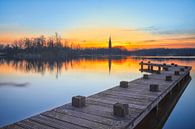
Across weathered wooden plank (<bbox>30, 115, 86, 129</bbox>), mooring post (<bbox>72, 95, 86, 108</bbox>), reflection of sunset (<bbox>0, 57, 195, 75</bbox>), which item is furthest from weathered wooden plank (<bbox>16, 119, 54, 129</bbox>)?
reflection of sunset (<bbox>0, 57, 195, 75</bbox>)

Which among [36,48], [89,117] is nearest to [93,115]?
[89,117]

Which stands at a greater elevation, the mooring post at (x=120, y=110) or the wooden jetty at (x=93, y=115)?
the mooring post at (x=120, y=110)

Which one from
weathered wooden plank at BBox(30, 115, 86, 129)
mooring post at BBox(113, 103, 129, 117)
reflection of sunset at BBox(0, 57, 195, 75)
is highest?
mooring post at BBox(113, 103, 129, 117)

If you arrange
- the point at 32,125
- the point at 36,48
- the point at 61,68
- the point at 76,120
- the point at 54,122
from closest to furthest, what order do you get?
the point at 32,125 → the point at 54,122 → the point at 76,120 → the point at 61,68 → the point at 36,48

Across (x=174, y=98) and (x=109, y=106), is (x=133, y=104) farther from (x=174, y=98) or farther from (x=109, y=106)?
(x=174, y=98)

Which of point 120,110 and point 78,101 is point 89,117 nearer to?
point 120,110

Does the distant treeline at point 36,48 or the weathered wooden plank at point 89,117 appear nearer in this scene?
the weathered wooden plank at point 89,117

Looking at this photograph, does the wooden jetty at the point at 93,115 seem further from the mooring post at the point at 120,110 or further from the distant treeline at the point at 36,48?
the distant treeline at the point at 36,48

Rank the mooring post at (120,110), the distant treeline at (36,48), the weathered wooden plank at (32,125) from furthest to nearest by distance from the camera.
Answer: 1. the distant treeline at (36,48)
2. the mooring post at (120,110)
3. the weathered wooden plank at (32,125)

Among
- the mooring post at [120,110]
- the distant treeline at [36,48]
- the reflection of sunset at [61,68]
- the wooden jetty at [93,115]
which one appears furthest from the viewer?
the distant treeline at [36,48]

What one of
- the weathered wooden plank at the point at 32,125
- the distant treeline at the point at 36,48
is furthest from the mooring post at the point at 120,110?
the distant treeline at the point at 36,48

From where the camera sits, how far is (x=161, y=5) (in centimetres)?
2666

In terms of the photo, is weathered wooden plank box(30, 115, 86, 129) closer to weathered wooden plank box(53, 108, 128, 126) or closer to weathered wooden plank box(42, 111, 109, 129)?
weathered wooden plank box(42, 111, 109, 129)

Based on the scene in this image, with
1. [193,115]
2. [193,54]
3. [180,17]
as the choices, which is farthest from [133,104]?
[193,54]
